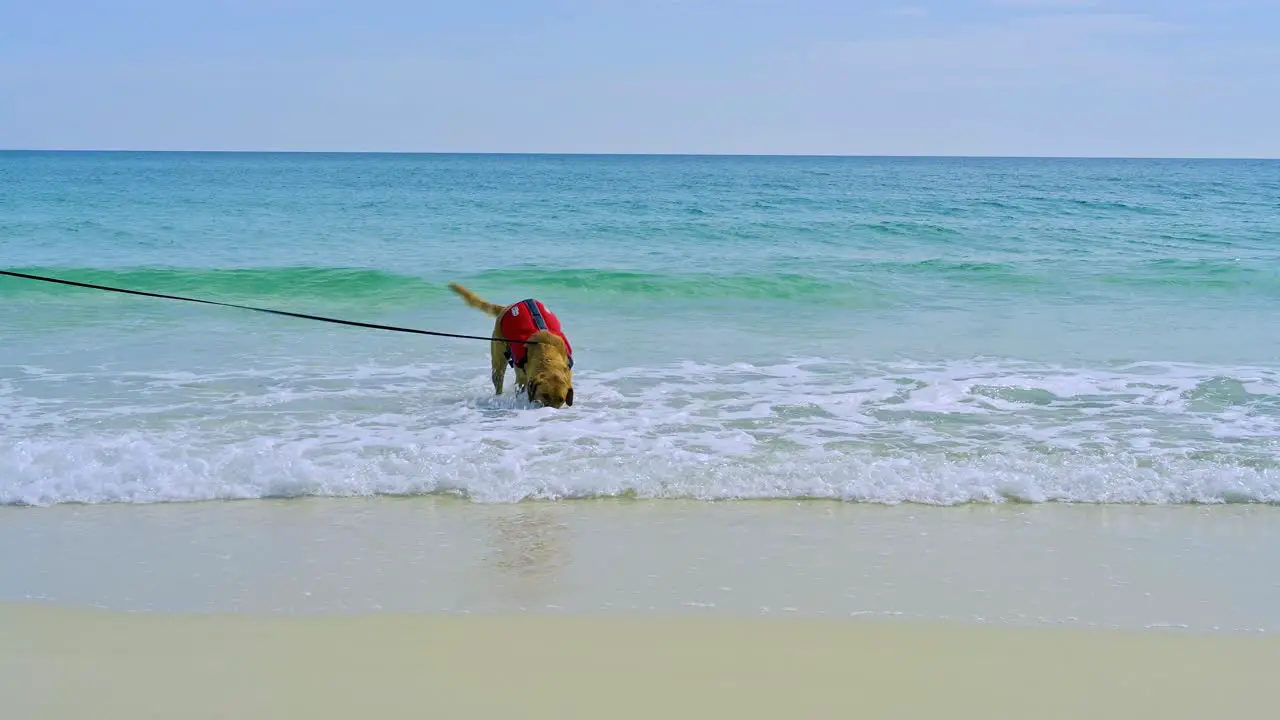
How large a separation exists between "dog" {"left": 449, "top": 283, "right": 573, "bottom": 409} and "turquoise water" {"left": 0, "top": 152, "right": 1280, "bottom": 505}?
0.25m

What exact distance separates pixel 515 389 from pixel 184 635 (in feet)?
14.3

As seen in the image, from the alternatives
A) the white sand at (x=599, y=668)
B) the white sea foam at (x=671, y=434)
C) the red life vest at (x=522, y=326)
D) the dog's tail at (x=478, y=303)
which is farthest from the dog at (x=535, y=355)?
the white sand at (x=599, y=668)

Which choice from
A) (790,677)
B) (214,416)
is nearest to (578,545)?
(790,677)

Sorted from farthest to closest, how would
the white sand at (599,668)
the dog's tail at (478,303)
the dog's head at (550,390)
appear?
the dog's tail at (478,303), the dog's head at (550,390), the white sand at (599,668)

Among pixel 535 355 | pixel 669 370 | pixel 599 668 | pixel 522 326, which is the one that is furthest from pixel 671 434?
pixel 599 668

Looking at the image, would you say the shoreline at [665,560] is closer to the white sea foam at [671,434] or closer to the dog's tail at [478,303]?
the white sea foam at [671,434]

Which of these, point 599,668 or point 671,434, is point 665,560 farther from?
point 671,434

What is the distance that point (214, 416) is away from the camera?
25.1 ft

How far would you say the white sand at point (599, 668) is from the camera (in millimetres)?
3357

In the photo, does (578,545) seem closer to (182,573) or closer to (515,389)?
(182,573)

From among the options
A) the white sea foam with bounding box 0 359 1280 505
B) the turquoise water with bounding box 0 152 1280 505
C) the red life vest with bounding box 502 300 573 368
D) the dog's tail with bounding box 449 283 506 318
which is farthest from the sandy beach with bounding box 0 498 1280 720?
the dog's tail with bounding box 449 283 506 318

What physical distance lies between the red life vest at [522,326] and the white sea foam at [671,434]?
1.23 feet

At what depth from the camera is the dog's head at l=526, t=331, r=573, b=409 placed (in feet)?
25.1

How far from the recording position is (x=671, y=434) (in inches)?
283
